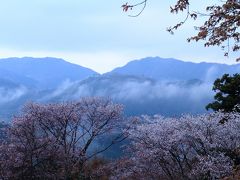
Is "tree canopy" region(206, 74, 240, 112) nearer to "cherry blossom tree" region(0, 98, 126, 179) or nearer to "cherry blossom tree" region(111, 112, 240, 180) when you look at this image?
"cherry blossom tree" region(111, 112, 240, 180)

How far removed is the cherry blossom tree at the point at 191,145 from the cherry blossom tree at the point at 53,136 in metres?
4.74

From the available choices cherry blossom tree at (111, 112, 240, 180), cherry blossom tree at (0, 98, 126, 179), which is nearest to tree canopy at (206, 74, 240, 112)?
cherry blossom tree at (111, 112, 240, 180)

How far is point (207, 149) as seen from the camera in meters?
21.8

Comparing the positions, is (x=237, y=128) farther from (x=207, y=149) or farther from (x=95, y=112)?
(x=95, y=112)

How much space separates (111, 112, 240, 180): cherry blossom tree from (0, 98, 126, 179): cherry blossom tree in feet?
15.6

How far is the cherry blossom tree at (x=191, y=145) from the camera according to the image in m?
20.7

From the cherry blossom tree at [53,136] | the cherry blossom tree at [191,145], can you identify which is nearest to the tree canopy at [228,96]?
the cherry blossom tree at [191,145]

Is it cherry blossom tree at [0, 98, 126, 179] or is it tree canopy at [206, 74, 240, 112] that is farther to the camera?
tree canopy at [206, 74, 240, 112]

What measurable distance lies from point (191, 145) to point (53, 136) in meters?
10.4

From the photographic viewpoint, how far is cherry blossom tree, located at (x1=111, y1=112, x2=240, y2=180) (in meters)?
20.7

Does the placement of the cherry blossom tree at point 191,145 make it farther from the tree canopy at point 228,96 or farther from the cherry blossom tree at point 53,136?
the tree canopy at point 228,96

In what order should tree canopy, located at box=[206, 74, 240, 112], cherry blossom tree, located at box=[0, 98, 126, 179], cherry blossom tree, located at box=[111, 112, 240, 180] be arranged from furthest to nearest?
tree canopy, located at box=[206, 74, 240, 112], cherry blossom tree, located at box=[0, 98, 126, 179], cherry blossom tree, located at box=[111, 112, 240, 180]

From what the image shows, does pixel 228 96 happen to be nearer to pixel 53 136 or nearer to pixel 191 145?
pixel 191 145

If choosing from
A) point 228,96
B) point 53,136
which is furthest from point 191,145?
point 228,96
